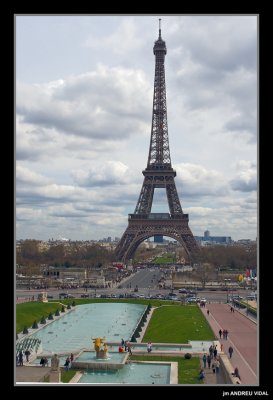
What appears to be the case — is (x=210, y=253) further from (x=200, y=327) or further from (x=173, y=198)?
(x=200, y=327)

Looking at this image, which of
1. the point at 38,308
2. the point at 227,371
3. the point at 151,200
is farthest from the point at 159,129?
the point at 227,371

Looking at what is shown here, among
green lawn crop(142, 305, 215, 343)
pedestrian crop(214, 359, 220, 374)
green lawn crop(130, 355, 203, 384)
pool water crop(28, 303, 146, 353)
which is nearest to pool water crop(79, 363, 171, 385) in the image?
green lawn crop(130, 355, 203, 384)

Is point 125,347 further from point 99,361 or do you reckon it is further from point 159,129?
point 159,129

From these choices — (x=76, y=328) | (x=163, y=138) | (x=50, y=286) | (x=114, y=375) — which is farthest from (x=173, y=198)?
(x=114, y=375)

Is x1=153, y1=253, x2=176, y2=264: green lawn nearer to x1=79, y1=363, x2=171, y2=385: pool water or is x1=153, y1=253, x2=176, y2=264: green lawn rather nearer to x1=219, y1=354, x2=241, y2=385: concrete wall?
x1=79, y1=363, x2=171, y2=385: pool water

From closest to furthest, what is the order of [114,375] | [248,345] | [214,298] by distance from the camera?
[114,375] < [248,345] < [214,298]
